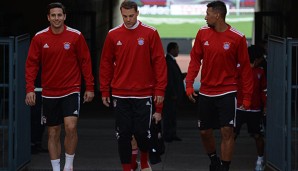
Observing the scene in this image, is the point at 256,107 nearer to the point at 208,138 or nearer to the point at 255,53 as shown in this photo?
the point at 255,53

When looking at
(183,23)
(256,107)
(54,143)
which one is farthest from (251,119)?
(183,23)

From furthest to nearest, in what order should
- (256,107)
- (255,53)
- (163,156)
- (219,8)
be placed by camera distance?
(163,156) → (256,107) → (255,53) → (219,8)

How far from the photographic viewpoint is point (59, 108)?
9758 mm

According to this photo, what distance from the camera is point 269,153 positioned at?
1107cm

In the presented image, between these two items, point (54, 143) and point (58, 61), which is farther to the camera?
point (54, 143)

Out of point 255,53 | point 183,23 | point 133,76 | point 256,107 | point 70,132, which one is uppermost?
point 183,23

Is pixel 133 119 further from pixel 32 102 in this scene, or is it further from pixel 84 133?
pixel 84 133

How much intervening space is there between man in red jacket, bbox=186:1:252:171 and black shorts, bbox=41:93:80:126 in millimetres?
1304

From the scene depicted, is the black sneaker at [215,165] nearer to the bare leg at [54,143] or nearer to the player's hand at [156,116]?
the player's hand at [156,116]

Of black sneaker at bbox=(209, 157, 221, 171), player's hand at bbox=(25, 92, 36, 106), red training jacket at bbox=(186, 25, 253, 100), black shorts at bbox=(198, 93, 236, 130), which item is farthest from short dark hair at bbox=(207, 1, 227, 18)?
player's hand at bbox=(25, 92, 36, 106)

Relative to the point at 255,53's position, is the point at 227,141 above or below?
below

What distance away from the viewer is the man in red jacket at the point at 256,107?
11.0m

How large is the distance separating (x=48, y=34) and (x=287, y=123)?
3.00 meters

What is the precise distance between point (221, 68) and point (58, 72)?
5.98ft
